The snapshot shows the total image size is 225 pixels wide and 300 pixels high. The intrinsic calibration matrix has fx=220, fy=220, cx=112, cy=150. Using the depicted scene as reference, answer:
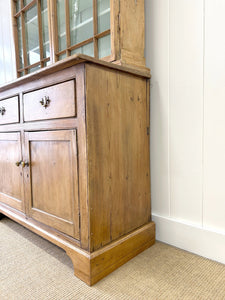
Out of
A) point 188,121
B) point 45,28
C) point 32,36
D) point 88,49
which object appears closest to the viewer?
point 188,121

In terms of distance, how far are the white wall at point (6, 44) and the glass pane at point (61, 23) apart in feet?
3.28

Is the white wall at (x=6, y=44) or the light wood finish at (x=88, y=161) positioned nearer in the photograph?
the light wood finish at (x=88, y=161)

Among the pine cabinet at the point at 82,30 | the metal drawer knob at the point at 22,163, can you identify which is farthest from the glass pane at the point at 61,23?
the metal drawer knob at the point at 22,163

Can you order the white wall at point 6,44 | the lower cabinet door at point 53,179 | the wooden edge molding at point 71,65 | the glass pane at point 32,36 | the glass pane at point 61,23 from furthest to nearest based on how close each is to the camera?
the white wall at point 6,44 → the glass pane at point 32,36 → the glass pane at point 61,23 → the lower cabinet door at point 53,179 → the wooden edge molding at point 71,65

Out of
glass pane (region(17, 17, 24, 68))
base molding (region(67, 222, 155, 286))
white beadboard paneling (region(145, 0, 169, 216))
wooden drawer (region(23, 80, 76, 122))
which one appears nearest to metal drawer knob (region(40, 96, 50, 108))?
wooden drawer (region(23, 80, 76, 122))

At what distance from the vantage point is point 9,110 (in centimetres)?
133

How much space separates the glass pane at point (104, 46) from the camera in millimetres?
1151

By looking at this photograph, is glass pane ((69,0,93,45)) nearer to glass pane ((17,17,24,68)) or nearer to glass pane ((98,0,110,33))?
glass pane ((98,0,110,33))

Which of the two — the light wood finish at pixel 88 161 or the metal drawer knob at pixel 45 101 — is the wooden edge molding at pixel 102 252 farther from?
the metal drawer knob at pixel 45 101

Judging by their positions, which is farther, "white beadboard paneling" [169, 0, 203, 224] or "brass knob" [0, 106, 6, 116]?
"brass knob" [0, 106, 6, 116]

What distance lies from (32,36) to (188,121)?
143cm

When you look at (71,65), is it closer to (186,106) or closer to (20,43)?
(186,106)

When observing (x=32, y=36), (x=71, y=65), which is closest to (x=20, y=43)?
(x=32, y=36)

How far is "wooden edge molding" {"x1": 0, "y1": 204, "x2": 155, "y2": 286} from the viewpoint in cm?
92
